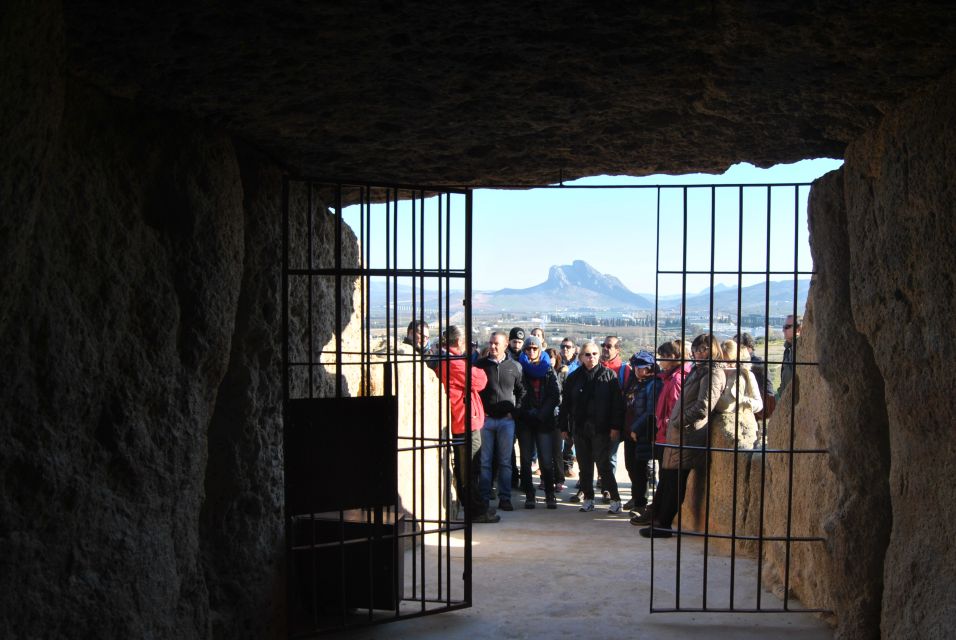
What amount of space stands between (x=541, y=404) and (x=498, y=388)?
24.6 inches

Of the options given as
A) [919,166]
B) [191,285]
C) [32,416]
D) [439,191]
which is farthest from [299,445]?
[919,166]

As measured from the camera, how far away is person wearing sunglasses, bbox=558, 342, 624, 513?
8.55 meters

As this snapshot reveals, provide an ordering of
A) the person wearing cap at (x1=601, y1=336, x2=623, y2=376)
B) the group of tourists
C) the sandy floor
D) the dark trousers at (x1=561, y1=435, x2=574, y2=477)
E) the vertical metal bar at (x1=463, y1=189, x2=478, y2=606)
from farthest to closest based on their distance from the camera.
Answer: the dark trousers at (x1=561, y1=435, x2=574, y2=477) < the person wearing cap at (x1=601, y1=336, x2=623, y2=376) < the group of tourists < the vertical metal bar at (x1=463, y1=189, x2=478, y2=606) < the sandy floor

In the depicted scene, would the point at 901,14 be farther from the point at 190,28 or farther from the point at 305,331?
the point at 305,331

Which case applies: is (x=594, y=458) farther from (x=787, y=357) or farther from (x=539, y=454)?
(x=787, y=357)

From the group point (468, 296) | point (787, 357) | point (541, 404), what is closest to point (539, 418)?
point (541, 404)

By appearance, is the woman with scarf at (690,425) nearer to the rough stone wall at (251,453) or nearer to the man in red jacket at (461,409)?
the man in red jacket at (461,409)

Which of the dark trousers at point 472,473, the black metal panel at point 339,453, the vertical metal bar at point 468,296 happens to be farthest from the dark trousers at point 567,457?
the black metal panel at point 339,453

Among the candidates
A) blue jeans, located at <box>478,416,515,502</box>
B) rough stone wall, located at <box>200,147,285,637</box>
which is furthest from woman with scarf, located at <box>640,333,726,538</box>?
rough stone wall, located at <box>200,147,285,637</box>

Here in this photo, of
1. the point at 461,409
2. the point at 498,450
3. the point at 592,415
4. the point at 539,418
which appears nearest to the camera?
the point at 461,409

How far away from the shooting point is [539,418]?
8.90 metres

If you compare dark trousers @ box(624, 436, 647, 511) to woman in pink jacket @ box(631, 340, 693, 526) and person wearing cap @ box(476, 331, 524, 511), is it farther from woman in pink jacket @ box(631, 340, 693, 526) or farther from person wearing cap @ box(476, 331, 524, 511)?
person wearing cap @ box(476, 331, 524, 511)

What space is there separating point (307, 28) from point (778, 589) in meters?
4.72

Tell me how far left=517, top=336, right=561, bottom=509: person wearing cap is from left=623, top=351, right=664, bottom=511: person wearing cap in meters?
0.70
